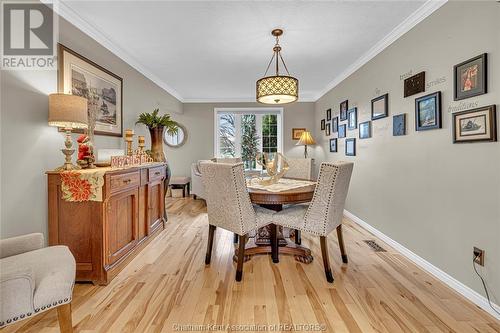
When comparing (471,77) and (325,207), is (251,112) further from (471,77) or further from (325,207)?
(471,77)

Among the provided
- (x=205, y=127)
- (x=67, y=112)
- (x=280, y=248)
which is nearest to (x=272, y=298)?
(x=280, y=248)

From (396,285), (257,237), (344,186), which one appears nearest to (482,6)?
(344,186)

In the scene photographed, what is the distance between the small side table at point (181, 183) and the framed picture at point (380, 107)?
3.96m

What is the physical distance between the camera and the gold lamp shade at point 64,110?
6.20ft

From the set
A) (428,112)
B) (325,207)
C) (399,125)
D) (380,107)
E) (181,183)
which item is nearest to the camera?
(325,207)

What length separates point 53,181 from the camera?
191 centimetres

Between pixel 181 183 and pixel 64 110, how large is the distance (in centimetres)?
357

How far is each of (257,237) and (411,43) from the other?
2.57m

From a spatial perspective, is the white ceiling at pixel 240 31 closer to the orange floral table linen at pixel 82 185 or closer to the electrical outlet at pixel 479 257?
the orange floral table linen at pixel 82 185

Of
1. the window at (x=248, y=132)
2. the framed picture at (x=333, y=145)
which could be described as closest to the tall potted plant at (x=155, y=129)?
the window at (x=248, y=132)

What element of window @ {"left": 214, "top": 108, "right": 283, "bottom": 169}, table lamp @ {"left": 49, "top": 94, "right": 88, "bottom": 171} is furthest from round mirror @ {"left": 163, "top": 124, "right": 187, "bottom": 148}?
table lamp @ {"left": 49, "top": 94, "right": 88, "bottom": 171}

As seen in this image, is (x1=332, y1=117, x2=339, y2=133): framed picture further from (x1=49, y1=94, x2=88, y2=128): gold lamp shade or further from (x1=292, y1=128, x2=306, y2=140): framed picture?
(x1=49, y1=94, x2=88, y2=128): gold lamp shade

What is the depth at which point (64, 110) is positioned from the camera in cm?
190

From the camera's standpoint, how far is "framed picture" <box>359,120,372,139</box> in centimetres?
326
